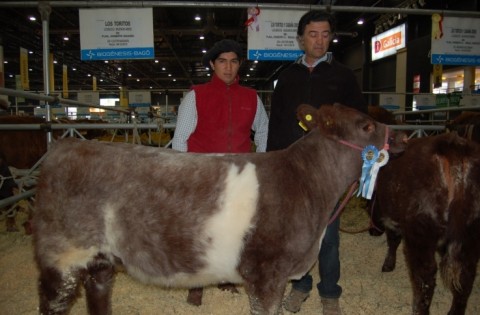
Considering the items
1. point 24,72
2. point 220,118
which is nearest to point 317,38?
point 220,118

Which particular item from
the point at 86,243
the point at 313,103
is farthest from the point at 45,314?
the point at 313,103

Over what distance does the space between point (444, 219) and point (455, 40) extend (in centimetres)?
450

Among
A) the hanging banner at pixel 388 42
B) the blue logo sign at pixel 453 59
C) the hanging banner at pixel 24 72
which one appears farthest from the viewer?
the hanging banner at pixel 388 42

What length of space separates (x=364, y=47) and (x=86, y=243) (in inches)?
948

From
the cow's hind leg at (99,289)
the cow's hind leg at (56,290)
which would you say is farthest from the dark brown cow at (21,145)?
the cow's hind leg at (56,290)

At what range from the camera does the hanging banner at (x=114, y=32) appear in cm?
488

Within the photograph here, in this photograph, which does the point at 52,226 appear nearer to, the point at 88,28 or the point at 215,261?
the point at 215,261

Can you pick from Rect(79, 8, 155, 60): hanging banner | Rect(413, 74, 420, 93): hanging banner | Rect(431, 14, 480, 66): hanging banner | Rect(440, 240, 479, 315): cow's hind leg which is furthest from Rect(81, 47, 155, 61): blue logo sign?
Rect(413, 74, 420, 93): hanging banner

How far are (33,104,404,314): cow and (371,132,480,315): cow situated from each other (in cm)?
84

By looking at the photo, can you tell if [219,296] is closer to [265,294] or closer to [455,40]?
[265,294]

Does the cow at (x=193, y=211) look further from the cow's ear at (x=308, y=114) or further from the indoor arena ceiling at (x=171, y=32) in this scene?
the indoor arena ceiling at (x=171, y=32)

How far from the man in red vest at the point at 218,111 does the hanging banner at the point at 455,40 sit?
402 cm

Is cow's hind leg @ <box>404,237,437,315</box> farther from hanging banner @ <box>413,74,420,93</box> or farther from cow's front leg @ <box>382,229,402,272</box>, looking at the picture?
hanging banner @ <box>413,74,420,93</box>

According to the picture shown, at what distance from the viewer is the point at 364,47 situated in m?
23.0
